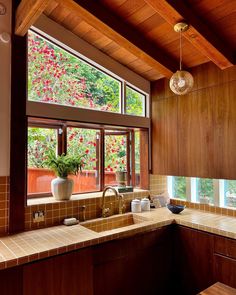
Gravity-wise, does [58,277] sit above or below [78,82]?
below

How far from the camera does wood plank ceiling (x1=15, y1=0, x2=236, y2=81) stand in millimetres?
1980

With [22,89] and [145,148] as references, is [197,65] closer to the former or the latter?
[145,148]

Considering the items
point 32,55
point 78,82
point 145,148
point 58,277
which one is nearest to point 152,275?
point 58,277

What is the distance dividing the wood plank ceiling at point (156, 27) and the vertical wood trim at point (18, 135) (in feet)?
1.70

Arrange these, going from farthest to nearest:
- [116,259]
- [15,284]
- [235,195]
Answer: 1. [235,195]
2. [116,259]
3. [15,284]

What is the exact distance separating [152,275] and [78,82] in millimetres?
2257

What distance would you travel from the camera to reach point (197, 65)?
279 centimetres

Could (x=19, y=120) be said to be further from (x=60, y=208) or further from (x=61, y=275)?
(x=61, y=275)

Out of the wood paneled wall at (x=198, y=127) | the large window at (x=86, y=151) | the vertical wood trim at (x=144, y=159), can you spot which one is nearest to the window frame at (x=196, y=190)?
the wood paneled wall at (x=198, y=127)

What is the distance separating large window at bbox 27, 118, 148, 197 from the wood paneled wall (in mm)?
378

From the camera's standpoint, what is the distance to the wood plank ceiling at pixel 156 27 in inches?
78.0

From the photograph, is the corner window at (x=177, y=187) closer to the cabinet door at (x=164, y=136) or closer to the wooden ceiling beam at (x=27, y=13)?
the cabinet door at (x=164, y=136)

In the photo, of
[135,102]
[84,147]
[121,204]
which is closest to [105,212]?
[121,204]

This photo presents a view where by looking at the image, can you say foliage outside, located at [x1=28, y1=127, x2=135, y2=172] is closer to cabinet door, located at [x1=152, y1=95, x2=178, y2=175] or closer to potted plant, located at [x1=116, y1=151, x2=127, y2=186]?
potted plant, located at [x1=116, y1=151, x2=127, y2=186]
